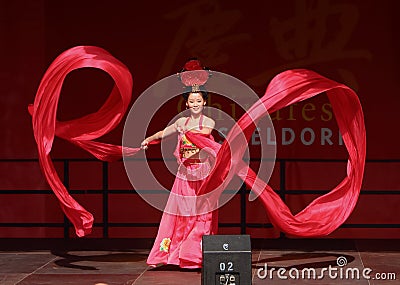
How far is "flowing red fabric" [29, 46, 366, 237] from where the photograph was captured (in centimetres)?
769

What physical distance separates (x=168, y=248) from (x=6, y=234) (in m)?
2.97

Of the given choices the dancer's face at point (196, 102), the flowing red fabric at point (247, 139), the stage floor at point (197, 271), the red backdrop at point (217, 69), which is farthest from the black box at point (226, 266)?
the red backdrop at point (217, 69)

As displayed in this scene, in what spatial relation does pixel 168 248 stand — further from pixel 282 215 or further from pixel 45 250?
pixel 45 250

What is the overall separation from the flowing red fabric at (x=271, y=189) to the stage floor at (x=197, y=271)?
39cm

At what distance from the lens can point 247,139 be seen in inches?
305

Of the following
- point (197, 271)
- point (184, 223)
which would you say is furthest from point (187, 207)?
point (197, 271)

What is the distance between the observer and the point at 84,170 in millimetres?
10531

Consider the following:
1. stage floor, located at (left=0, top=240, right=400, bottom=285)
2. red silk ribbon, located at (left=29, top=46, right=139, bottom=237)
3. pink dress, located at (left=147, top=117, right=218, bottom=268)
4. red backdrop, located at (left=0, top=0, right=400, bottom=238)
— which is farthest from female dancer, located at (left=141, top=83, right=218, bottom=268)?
red backdrop, located at (left=0, top=0, right=400, bottom=238)

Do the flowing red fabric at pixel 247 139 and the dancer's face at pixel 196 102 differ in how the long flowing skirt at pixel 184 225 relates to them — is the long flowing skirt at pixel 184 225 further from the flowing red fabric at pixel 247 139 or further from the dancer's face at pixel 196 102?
the dancer's face at pixel 196 102

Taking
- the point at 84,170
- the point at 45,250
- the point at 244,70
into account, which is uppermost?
the point at 244,70

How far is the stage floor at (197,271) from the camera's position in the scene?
7.57 metres

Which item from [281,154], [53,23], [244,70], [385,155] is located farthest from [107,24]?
[385,155]

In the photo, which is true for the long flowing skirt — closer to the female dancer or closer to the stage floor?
the female dancer

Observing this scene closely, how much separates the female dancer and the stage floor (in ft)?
0.45
